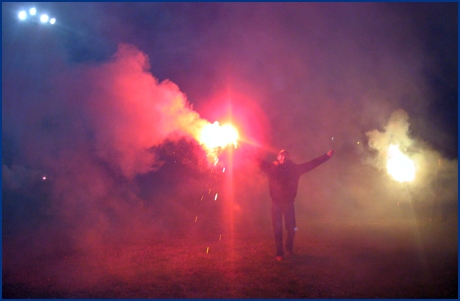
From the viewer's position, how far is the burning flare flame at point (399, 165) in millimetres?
13445

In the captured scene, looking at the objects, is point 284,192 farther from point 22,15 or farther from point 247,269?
point 22,15

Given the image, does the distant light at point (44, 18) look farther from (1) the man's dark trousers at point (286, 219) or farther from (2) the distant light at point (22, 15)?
(1) the man's dark trousers at point (286, 219)

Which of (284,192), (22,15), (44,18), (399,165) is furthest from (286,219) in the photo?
(22,15)

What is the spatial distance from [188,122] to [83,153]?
13.4 feet

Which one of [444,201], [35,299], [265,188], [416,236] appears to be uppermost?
[265,188]

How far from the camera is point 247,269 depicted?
617 cm

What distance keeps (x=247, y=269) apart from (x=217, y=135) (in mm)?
4269

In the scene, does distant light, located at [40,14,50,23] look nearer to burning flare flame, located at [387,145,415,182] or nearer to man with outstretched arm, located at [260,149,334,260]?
man with outstretched arm, located at [260,149,334,260]

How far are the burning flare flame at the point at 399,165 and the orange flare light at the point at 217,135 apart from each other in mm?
7073

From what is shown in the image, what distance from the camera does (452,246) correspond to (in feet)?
24.4

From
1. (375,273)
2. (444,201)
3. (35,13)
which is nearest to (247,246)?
(375,273)

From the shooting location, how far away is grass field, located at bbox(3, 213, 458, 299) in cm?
521

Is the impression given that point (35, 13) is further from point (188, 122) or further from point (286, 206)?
point (286, 206)

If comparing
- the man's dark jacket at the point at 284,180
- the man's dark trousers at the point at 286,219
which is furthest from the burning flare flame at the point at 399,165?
the man's dark trousers at the point at 286,219
